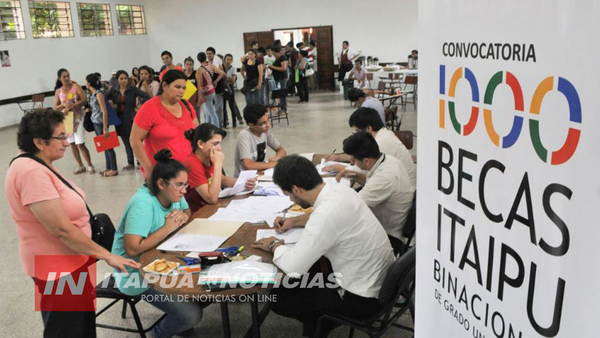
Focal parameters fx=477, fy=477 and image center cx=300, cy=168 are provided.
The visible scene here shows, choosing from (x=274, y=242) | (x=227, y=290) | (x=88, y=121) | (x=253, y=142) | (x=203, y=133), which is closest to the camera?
(x=227, y=290)

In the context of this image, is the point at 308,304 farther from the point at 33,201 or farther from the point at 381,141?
the point at 381,141

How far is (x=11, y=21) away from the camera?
447 inches

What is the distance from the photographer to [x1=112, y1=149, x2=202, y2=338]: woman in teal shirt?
2.41 m

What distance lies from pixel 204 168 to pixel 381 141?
142cm

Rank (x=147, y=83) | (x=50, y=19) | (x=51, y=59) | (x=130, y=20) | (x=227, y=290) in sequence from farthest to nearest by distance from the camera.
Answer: (x=130, y=20) → (x=50, y=19) → (x=51, y=59) → (x=147, y=83) → (x=227, y=290)

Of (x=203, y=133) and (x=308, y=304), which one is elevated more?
(x=203, y=133)

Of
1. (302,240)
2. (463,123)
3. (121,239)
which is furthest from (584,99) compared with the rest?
(121,239)

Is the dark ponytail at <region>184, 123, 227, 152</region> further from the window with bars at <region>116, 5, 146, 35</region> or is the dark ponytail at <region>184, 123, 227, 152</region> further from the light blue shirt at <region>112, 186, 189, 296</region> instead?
the window with bars at <region>116, 5, 146, 35</region>

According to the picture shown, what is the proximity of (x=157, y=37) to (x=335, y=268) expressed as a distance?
53.3 ft

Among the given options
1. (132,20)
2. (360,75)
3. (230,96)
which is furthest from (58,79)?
(132,20)

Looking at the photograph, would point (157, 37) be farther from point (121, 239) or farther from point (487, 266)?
point (487, 266)

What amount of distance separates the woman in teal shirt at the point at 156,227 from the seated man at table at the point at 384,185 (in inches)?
44.1

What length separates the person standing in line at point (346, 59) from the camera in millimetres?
13719

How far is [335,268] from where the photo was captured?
2295 millimetres
